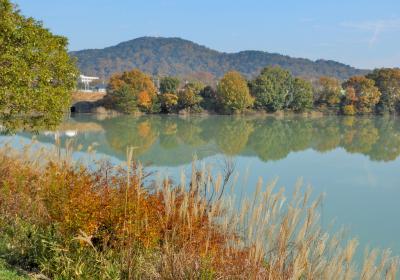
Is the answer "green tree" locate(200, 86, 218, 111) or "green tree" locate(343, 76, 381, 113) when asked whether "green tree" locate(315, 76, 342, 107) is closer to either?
"green tree" locate(343, 76, 381, 113)

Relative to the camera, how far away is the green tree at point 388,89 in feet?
189

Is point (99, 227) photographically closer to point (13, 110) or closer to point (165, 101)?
point (13, 110)

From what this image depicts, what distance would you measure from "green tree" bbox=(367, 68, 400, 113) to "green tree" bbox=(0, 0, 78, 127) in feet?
173

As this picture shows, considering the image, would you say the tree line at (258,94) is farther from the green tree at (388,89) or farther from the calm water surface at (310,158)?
the calm water surface at (310,158)

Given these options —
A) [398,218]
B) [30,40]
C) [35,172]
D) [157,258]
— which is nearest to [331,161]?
[398,218]

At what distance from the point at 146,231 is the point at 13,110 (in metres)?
7.01

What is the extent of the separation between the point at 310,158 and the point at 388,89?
4229cm

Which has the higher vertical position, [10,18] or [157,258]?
[10,18]

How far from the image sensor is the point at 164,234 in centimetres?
471

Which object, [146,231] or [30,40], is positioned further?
[30,40]

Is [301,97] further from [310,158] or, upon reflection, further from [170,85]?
[310,158]

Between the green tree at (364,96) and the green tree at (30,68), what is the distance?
162 ft

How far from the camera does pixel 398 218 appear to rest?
390 inches

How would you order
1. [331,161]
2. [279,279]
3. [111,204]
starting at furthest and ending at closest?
[331,161] < [111,204] < [279,279]
